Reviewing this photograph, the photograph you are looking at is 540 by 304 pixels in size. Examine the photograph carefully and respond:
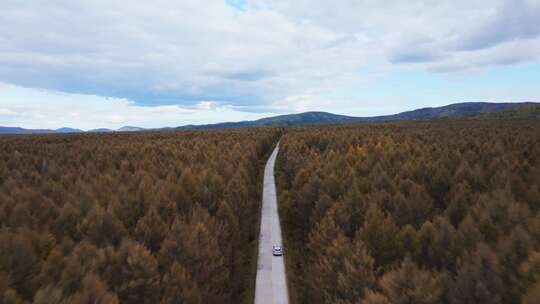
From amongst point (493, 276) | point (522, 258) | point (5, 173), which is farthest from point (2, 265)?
point (5, 173)

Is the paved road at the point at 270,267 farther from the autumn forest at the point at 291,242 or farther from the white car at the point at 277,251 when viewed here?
the autumn forest at the point at 291,242

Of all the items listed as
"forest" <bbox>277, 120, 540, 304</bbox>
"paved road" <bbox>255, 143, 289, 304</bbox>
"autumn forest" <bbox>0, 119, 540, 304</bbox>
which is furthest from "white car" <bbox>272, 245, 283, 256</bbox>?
"forest" <bbox>277, 120, 540, 304</bbox>

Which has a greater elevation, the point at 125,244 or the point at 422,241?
the point at 125,244

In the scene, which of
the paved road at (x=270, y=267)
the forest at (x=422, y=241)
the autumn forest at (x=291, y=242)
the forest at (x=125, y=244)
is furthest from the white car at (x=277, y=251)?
the forest at (x=125, y=244)

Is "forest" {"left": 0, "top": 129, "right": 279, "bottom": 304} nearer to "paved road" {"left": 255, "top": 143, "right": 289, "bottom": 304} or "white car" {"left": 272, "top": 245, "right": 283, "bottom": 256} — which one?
"paved road" {"left": 255, "top": 143, "right": 289, "bottom": 304}

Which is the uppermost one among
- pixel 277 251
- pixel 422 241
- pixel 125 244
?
pixel 125 244

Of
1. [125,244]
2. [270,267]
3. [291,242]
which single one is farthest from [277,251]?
Answer: [125,244]

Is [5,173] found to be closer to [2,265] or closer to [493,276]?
[2,265]

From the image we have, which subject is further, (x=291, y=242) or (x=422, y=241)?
(x=291, y=242)

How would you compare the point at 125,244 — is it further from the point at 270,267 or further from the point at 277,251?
the point at 277,251
